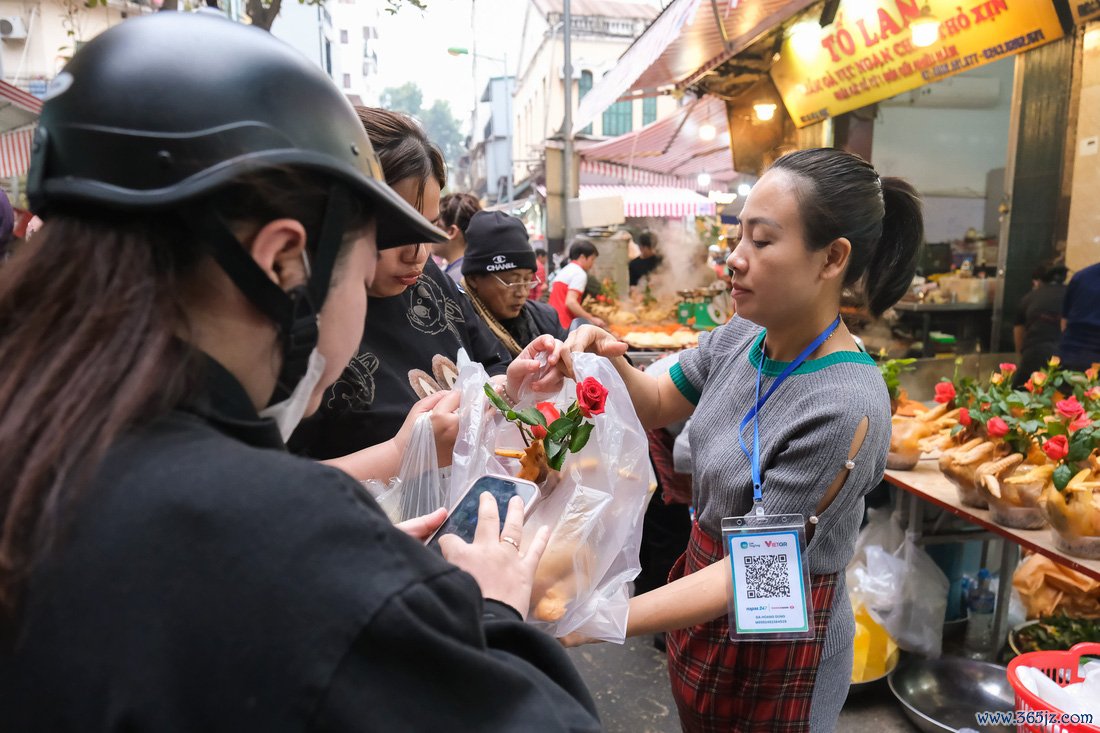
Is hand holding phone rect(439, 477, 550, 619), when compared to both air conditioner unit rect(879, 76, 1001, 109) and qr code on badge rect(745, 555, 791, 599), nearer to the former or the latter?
qr code on badge rect(745, 555, 791, 599)

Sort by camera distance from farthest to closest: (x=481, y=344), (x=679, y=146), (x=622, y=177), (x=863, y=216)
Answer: (x=622, y=177) → (x=679, y=146) → (x=481, y=344) → (x=863, y=216)

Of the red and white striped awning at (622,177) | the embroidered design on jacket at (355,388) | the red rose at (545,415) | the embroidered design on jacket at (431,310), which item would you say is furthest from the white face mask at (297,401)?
the red and white striped awning at (622,177)

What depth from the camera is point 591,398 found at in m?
1.52

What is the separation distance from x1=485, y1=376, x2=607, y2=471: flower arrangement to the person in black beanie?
66.6 inches

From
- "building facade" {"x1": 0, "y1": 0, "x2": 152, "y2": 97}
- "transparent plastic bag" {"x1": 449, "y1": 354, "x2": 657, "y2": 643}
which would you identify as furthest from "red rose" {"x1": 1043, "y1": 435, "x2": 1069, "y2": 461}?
"building facade" {"x1": 0, "y1": 0, "x2": 152, "y2": 97}

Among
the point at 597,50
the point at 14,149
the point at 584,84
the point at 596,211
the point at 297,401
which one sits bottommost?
the point at 297,401

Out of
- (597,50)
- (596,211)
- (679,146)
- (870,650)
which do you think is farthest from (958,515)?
(597,50)

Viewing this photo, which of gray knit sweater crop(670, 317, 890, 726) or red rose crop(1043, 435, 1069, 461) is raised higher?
gray knit sweater crop(670, 317, 890, 726)

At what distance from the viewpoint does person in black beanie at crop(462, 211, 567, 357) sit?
3.33m

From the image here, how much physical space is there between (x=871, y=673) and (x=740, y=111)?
26.0 feet

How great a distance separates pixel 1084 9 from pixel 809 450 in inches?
191

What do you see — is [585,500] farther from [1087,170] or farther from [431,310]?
[1087,170]

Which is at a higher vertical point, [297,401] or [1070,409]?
[297,401]

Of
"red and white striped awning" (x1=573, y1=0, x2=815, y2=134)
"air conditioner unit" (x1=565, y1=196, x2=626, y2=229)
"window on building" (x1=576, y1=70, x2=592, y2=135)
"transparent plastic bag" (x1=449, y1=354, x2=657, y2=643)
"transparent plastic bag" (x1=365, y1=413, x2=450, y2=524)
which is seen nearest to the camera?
"transparent plastic bag" (x1=449, y1=354, x2=657, y2=643)
